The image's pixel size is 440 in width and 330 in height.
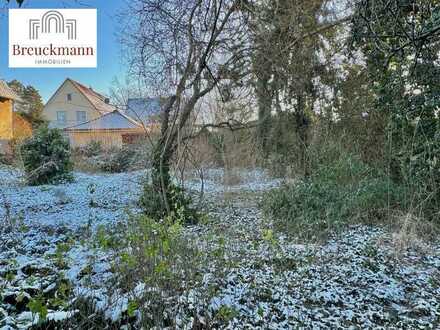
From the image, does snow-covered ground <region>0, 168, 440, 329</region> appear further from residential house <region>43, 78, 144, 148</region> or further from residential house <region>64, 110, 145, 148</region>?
residential house <region>43, 78, 144, 148</region>

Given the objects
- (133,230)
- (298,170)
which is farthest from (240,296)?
(298,170)

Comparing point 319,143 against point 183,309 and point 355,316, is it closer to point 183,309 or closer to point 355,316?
point 355,316

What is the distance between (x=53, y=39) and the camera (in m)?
5.61

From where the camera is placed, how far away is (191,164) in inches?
183

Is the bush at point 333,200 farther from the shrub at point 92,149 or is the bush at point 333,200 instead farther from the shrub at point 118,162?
the shrub at point 92,149

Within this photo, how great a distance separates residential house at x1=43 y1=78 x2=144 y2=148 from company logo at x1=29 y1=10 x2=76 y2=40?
237 inches

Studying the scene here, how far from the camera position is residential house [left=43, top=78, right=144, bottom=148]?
39.3 feet

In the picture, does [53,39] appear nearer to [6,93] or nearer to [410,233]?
[410,233]

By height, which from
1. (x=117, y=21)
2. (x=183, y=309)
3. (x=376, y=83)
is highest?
(x=117, y=21)

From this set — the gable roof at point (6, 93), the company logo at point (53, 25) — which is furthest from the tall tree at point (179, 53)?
the gable roof at point (6, 93)

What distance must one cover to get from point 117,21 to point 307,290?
11.8 feet

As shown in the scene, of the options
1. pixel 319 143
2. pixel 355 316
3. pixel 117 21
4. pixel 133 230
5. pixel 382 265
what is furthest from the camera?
pixel 319 143

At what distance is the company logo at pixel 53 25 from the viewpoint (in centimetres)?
514

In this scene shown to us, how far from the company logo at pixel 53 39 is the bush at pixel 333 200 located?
3.86 meters
